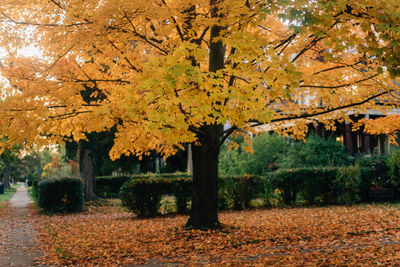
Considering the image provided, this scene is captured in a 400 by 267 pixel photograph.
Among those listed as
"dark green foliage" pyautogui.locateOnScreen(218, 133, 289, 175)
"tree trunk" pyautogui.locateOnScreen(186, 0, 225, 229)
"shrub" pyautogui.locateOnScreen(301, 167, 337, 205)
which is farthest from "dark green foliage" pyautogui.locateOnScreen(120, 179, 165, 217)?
"dark green foliage" pyautogui.locateOnScreen(218, 133, 289, 175)

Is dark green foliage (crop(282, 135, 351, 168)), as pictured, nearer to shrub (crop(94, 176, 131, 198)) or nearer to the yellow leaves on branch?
the yellow leaves on branch

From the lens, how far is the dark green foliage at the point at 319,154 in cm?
2192

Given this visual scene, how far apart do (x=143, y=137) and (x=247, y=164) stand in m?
16.7

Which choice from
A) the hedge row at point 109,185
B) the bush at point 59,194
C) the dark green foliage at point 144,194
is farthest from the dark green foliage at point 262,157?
the dark green foliage at point 144,194

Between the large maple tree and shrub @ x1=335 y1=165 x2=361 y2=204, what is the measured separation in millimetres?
5451

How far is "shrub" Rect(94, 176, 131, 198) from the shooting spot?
28250 millimetres

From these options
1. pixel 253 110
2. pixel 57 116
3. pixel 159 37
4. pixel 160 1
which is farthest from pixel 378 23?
pixel 57 116

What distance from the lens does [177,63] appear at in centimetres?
575

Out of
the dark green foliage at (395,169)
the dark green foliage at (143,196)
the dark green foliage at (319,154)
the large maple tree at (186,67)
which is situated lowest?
the dark green foliage at (143,196)

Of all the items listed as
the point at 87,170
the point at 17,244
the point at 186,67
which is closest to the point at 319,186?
the point at 17,244

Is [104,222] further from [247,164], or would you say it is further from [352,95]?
[247,164]

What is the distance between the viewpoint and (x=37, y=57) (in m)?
8.52

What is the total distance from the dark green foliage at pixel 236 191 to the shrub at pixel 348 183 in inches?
126

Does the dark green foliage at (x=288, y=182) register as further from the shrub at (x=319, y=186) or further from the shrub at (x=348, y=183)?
the shrub at (x=348, y=183)
